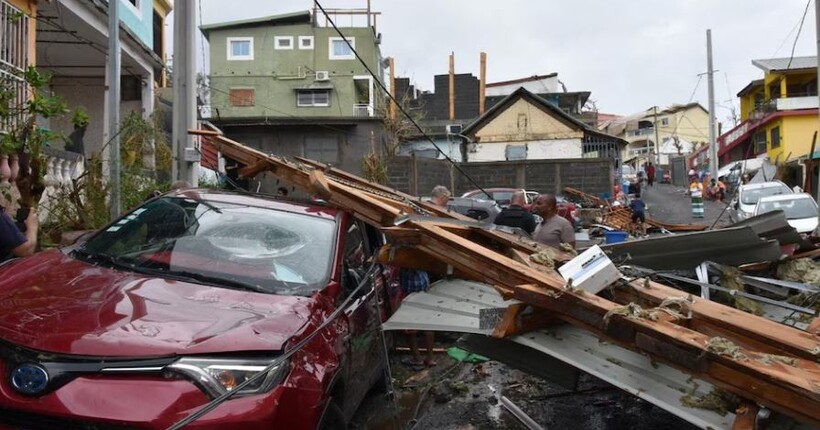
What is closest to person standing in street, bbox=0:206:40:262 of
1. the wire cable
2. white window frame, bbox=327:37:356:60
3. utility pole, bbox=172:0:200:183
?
the wire cable

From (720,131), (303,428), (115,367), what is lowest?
(303,428)

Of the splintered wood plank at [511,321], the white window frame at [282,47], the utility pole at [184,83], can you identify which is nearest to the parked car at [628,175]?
the white window frame at [282,47]

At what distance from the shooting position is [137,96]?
1377 centimetres

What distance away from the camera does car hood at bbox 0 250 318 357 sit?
248cm

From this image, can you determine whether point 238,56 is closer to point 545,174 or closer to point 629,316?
point 545,174

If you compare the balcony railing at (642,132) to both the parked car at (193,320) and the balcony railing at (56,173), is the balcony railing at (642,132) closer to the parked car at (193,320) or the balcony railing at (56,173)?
the balcony railing at (56,173)

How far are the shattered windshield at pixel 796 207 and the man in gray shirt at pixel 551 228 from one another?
10.9 metres

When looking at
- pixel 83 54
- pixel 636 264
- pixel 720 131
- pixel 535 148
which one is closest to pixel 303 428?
pixel 636 264

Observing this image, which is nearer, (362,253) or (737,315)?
(737,315)

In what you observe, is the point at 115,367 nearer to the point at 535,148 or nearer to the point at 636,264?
the point at 636,264

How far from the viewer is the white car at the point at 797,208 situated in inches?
570

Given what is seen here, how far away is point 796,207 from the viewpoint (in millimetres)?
15266

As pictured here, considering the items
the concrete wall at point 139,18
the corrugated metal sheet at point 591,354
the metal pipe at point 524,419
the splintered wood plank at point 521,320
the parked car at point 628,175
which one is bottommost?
the metal pipe at point 524,419

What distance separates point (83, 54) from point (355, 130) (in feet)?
51.3
